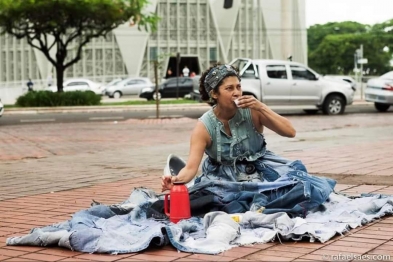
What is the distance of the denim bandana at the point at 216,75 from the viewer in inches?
224

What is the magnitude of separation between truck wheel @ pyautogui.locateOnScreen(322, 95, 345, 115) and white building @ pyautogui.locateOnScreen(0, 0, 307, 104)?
3500 centimetres

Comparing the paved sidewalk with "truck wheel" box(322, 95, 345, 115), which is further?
the paved sidewalk

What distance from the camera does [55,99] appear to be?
31.0 m

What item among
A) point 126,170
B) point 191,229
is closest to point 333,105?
point 126,170

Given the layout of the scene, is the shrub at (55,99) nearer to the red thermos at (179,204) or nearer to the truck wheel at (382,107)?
the truck wheel at (382,107)

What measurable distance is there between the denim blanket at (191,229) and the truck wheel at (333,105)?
730 inches

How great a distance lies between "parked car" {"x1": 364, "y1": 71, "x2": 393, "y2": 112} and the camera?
962 inches

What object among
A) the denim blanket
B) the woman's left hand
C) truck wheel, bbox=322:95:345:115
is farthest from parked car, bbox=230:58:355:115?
the denim blanket

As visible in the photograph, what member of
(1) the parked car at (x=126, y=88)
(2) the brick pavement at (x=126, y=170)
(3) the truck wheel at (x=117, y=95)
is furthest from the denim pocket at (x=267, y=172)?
(3) the truck wheel at (x=117, y=95)

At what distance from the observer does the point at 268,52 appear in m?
67.2

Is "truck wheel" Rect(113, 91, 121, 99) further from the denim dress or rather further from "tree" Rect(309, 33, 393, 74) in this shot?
"tree" Rect(309, 33, 393, 74)

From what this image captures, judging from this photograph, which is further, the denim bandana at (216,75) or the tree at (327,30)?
the tree at (327,30)

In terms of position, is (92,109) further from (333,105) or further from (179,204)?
(179,204)

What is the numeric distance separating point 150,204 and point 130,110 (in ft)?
76.7
